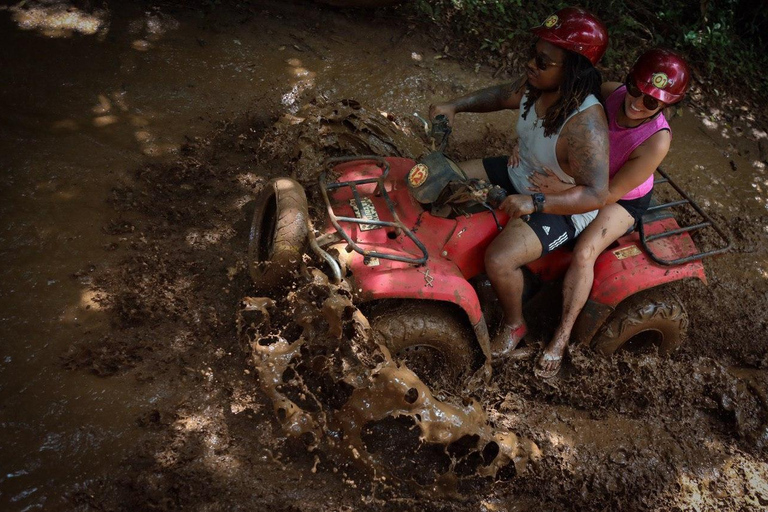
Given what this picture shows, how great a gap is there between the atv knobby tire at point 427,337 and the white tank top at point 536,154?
3.29 feet

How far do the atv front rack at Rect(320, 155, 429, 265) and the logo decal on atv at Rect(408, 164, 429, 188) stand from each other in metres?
0.22

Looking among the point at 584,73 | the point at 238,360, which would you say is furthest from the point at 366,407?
the point at 584,73

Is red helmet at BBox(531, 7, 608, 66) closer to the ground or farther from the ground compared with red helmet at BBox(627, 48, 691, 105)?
farther from the ground

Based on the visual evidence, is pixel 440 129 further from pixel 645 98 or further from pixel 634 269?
pixel 634 269

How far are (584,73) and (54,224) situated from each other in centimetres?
358

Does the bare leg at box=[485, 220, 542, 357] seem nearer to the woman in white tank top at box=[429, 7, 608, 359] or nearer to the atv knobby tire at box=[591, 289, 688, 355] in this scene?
the woman in white tank top at box=[429, 7, 608, 359]

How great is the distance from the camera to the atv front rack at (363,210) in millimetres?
3303

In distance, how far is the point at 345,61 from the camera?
20.6ft

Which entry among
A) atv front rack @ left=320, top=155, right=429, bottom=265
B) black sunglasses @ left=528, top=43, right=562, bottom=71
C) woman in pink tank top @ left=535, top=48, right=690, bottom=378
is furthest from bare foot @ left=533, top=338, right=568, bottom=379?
black sunglasses @ left=528, top=43, right=562, bottom=71

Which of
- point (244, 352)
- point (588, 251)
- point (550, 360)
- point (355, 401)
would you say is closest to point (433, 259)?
point (355, 401)

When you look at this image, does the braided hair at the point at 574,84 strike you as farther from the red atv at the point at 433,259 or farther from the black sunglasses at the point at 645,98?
the red atv at the point at 433,259

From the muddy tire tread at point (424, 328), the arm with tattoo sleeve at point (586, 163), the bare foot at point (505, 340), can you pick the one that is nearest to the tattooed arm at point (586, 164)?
the arm with tattoo sleeve at point (586, 163)

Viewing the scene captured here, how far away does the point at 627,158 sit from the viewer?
3.61 metres

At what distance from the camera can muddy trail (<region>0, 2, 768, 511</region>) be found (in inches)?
125
